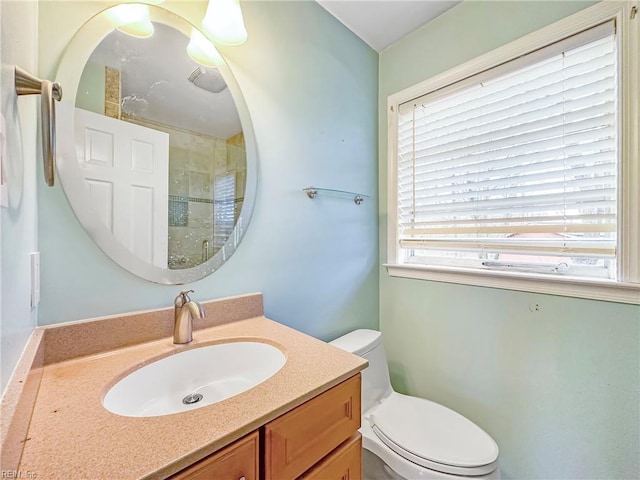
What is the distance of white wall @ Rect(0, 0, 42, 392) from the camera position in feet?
1.38

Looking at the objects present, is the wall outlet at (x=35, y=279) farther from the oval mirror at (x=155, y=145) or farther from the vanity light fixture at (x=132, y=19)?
the vanity light fixture at (x=132, y=19)

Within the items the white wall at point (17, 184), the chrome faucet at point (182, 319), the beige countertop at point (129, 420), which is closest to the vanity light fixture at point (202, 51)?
the white wall at point (17, 184)

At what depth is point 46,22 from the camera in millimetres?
731

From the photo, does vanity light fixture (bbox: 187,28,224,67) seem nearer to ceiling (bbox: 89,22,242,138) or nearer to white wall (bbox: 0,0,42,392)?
ceiling (bbox: 89,22,242,138)

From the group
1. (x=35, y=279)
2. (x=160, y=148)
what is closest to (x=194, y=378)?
(x=35, y=279)

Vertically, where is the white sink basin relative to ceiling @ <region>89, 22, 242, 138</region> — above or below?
below

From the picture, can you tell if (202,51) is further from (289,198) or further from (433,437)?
(433,437)

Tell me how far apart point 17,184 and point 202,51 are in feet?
2.48

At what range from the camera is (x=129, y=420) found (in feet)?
1.66

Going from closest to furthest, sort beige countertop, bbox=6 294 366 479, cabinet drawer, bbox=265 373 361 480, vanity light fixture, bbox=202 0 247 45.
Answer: beige countertop, bbox=6 294 366 479, cabinet drawer, bbox=265 373 361 480, vanity light fixture, bbox=202 0 247 45

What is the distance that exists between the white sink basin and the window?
1.01 meters

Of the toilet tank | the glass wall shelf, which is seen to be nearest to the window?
the glass wall shelf

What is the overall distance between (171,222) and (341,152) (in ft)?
3.08

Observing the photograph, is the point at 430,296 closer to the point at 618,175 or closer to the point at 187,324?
the point at 618,175
